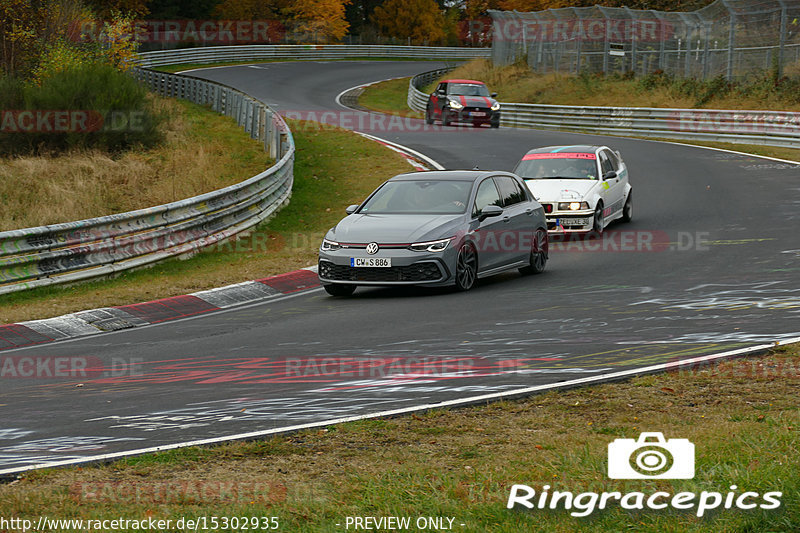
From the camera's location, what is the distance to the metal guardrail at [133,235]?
14125 mm

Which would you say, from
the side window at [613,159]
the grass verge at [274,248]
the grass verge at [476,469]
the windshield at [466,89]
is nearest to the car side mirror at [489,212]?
the grass verge at [274,248]

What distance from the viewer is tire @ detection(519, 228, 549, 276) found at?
14.9 meters

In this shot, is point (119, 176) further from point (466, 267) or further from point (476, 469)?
point (476, 469)

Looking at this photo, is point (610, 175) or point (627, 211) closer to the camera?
point (610, 175)

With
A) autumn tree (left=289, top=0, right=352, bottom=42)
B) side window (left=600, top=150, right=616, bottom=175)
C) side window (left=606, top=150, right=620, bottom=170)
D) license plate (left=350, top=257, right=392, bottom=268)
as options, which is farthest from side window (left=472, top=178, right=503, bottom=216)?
autumn tree (left=289, top=0, right=352, bottom=42)

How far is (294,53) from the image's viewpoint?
7419 centimetres

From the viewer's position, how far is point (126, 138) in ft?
95.8

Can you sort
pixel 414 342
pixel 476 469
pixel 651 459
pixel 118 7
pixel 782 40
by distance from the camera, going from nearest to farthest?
pixel 651 459
pixel 476 469
pixel 414 342
pixel 782 40
pixel 118 7

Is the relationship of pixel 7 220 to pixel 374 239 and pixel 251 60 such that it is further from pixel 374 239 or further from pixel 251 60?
pixel 251 60

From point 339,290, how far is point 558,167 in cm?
710

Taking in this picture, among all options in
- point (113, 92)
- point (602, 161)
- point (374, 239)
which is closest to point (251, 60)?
point (113, 92)

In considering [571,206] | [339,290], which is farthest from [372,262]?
[571,206]

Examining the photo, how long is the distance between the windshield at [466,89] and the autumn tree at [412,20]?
177 ft

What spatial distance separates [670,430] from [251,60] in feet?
223
